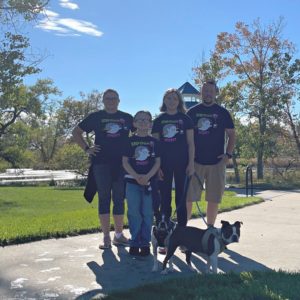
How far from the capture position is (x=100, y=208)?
5762 mm

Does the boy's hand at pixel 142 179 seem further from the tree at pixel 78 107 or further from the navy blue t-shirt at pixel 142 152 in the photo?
the tree at pixel 78 107

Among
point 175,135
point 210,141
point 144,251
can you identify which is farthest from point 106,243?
point 210,141

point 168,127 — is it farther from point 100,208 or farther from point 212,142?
point 100,208

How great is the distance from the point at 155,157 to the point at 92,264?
1330 mm

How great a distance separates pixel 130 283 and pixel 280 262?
180 centimetres

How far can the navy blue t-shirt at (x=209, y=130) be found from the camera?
5574 mm

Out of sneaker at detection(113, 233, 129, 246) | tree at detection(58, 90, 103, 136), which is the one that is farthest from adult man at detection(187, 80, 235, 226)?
tree at detection(58, 90, 103, 136)

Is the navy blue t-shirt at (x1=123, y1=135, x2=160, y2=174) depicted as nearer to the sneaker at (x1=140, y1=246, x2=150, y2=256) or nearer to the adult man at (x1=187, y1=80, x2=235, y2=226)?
the adult man at (x1=187, y1=80, x2=235, y2=226)

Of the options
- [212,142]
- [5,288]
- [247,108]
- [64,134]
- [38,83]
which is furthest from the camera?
[64,134]

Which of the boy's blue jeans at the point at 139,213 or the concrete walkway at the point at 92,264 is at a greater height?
the boy's blue jeans at the point at 139,213

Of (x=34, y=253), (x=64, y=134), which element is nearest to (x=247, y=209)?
(x=34, y=253)

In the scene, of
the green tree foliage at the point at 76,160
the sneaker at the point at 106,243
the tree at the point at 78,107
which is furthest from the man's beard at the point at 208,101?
the tree at the point at 78,107

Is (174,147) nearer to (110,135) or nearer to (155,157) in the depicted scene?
(155,157)

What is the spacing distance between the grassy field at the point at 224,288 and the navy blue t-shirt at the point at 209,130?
65.2 inches
